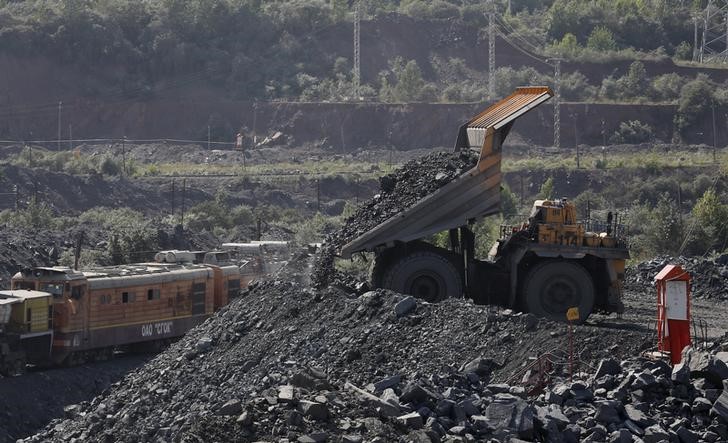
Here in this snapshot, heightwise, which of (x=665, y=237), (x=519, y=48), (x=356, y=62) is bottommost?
(x=665, y=237)

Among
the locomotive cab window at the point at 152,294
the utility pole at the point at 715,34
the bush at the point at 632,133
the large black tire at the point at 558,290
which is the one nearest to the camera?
the large black tire at the point at 558,290

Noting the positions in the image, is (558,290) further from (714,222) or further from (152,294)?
(714,222)

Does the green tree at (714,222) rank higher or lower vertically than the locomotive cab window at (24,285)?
higher

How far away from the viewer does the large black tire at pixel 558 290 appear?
29.0 meters

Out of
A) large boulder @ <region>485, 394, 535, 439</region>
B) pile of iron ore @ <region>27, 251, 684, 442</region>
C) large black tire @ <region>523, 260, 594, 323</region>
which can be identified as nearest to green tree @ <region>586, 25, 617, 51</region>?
large black tire @ <region>523, 260, 594, 323</region>

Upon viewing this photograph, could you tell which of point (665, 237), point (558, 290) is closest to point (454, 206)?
point (558, 290)

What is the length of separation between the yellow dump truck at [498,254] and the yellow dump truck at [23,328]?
8880 mm

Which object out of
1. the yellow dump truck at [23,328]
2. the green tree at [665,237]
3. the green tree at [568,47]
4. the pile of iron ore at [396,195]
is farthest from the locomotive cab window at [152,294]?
the green tree at [568,47]

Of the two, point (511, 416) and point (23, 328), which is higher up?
point (23, 328)

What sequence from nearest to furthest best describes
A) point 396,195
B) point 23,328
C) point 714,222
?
point 396,195, point 23,328, point 714,222

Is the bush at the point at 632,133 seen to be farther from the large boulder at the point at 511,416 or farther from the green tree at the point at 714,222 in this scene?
the large boulder at the point at 511,416

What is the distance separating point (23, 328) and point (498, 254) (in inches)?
465

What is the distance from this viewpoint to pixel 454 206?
2889 centimetres

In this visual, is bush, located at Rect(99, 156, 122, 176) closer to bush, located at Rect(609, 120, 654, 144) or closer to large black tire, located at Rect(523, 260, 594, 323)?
bush, located at Rect(609, 120, 654, 144)
